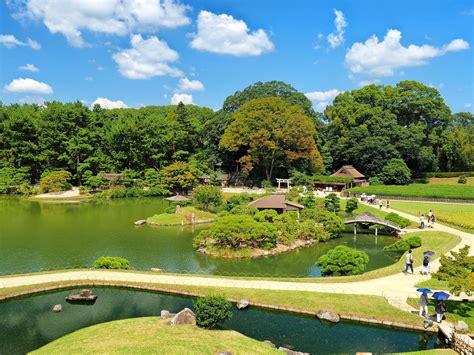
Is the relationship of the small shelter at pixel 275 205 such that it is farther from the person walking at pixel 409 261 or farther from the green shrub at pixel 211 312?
the green shrub at pixel 211 312

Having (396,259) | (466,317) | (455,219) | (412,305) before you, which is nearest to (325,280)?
(412,305)

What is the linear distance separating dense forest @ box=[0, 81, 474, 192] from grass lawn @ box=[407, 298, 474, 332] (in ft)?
123

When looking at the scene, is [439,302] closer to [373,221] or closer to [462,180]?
[373,221]

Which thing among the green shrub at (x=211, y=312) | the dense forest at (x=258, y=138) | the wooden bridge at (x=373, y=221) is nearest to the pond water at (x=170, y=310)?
the green shrub at (x=211, y=312)

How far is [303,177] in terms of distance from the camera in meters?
52.2

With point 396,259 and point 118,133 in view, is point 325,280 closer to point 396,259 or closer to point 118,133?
point 396,259

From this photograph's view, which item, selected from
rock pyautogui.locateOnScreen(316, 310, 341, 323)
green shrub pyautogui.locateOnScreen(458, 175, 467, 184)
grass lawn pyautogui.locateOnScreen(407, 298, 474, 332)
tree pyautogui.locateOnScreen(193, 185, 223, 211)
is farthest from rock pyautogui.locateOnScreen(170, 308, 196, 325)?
green shrub pyautogui.locateOnScreen(458, 175, 467, 184)

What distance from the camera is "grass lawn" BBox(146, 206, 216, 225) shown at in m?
33.2

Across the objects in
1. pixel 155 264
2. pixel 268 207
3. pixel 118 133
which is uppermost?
pixel 118 133

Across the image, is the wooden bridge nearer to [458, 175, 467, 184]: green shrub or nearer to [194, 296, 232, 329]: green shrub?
[194, 296, 232, 329]: green shrub

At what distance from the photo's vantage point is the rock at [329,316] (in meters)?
13.8

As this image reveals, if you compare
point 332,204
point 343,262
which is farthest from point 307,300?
point 332,204

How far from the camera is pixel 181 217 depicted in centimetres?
3400

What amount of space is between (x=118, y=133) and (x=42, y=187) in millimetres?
12710
